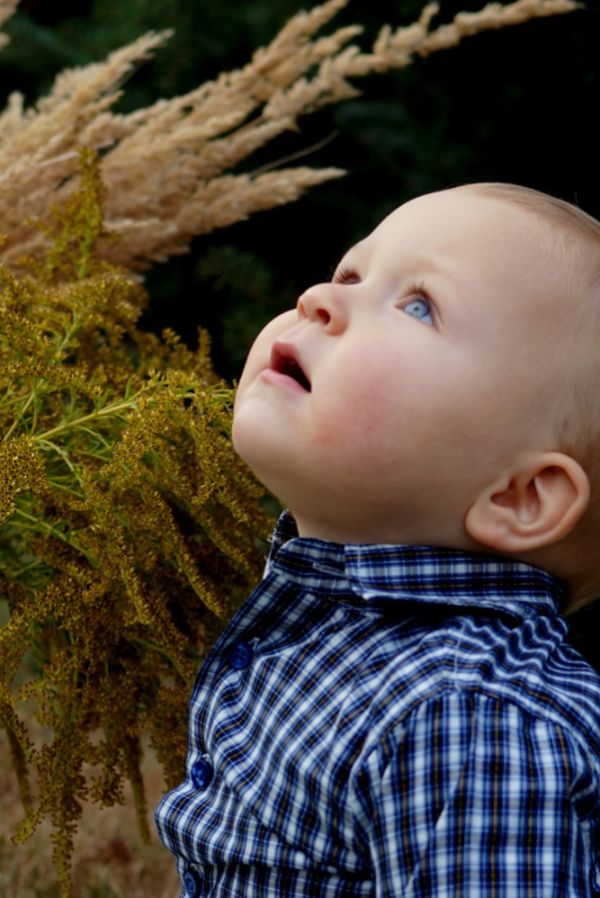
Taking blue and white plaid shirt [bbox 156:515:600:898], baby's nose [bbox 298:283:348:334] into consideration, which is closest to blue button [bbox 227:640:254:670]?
blue and white plaid shirt [bbox 156:515:600:898]

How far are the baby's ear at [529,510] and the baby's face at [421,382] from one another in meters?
0.02

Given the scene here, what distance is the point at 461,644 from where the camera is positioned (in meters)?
1.08

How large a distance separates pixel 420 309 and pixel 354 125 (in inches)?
52.7

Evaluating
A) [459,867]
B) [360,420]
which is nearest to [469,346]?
[360,420]

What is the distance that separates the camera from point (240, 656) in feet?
4.08

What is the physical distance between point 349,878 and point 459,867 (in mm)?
152

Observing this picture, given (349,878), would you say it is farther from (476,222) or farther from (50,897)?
(50,897)

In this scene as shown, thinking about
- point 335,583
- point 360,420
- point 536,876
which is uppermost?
point 360,420

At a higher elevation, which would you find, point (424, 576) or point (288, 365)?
point (288, 365)

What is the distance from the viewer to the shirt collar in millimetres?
1142

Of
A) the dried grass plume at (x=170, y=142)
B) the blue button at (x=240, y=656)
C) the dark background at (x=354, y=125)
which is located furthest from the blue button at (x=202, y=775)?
the dark background at (x=354, y=125)

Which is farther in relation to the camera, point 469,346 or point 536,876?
point 469,346

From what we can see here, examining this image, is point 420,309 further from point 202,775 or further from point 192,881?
point 192,881

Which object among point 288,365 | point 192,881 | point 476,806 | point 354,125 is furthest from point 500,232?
point 354,125
